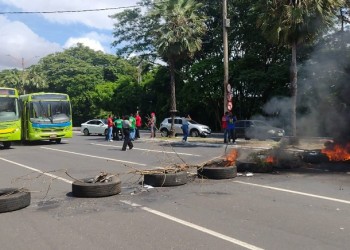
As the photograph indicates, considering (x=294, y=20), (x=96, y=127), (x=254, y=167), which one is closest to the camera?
(x=254, y=167)

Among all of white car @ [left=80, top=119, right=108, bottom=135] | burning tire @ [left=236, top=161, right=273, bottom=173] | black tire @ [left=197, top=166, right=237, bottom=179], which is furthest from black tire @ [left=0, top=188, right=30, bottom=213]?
white car @ [left=80, top=119, right=108, bottom=135]

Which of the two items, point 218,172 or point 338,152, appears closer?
point 218,172

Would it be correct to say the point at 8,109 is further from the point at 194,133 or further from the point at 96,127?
the point at 194,133

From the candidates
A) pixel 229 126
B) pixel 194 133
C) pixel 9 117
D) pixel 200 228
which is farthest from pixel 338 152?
pixel 9 117

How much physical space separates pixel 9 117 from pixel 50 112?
2885mm

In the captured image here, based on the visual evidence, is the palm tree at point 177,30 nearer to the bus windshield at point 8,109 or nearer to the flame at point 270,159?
the bus windshield at point 8,109

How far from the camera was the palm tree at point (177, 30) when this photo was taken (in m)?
23.8

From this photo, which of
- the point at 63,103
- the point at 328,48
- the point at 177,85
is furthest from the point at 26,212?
the point at 177,85

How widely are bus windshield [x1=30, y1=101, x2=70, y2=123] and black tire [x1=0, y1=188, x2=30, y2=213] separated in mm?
14078

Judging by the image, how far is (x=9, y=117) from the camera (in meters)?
17.6

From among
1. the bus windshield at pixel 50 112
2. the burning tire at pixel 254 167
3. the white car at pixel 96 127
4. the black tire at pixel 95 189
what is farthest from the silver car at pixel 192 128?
the black tire at pixel 95 189

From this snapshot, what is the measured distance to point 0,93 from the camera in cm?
1794

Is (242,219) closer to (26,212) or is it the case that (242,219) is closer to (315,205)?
(315,205)

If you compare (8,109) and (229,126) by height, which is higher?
(8,109)
